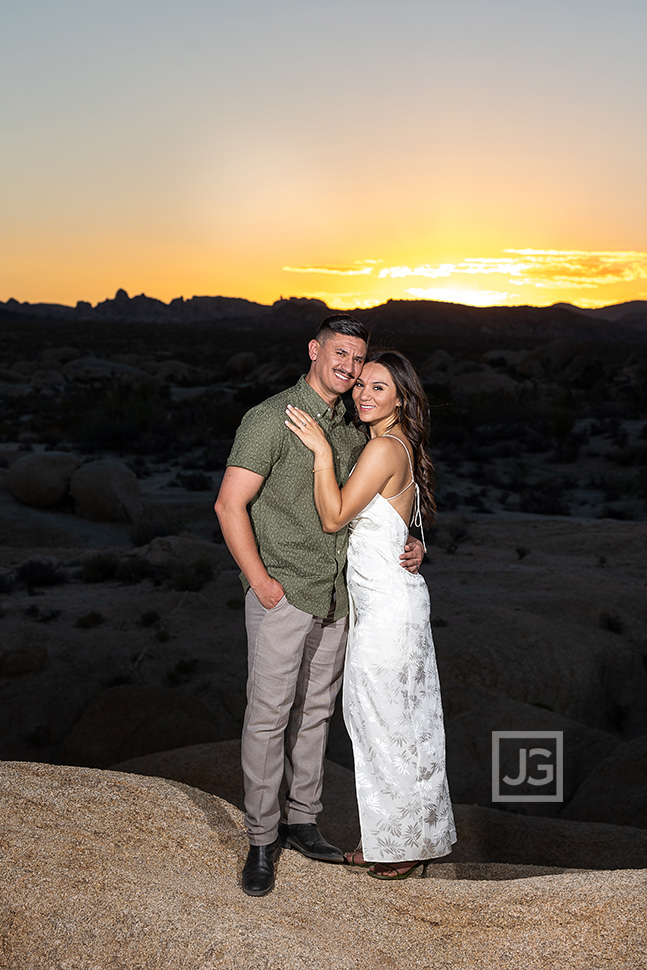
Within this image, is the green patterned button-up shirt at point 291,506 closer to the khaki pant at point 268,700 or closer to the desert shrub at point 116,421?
the khaki pant at point 268,700

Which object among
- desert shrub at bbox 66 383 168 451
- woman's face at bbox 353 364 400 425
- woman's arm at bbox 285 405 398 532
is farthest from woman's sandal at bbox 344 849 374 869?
desert shrub at bbox 66 383 168 451

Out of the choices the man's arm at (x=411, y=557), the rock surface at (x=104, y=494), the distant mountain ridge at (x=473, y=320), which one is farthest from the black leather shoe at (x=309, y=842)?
the distant mountain ridge at (x=473, y=320)

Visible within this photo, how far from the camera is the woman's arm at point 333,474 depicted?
9.80 feet

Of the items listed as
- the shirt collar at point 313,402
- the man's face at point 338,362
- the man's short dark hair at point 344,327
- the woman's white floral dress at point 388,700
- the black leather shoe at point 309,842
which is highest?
the man's short dark hair at point 344,327

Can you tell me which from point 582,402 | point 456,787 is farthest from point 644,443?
point 456,787

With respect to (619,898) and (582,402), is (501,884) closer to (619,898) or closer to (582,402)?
(619,898)

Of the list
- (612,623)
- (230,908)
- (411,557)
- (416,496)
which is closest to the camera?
(230,908)

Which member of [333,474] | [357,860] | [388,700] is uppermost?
[333,474]

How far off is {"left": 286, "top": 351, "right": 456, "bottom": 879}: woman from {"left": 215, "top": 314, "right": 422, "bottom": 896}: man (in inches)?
3.6

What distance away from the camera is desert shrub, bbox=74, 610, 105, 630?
8.54 meters

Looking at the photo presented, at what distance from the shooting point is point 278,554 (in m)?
3.10

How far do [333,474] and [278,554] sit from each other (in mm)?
375

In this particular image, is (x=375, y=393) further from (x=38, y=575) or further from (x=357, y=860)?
(x=38, y=575)

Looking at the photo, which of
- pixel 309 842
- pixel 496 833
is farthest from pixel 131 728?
pixel 309 842
